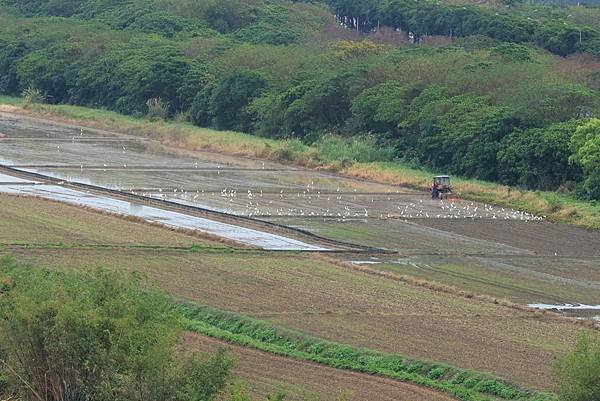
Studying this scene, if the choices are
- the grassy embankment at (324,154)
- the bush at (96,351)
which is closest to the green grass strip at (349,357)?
the bush at (96,351)

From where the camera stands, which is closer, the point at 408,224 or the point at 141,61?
the point at 408,224

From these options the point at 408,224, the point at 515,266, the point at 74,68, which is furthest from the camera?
the point at 74,68

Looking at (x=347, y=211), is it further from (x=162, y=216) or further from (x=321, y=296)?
(x=321, y=296)

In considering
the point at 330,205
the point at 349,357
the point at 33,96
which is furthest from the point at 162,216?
the point at 33,96

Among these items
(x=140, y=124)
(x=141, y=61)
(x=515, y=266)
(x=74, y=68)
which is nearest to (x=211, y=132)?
(x=140, y=124)

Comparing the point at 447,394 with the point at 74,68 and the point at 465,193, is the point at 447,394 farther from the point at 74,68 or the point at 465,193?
the point at 74,68

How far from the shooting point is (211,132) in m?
70.9

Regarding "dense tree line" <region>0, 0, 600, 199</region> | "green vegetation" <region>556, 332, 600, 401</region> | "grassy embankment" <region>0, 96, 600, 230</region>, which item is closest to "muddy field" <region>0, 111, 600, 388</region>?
"grassy embankment" <region>0, 96, 600, 230</region>

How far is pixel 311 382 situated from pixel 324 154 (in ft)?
124

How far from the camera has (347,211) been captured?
45.2 metres

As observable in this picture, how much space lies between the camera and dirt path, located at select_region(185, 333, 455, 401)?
73.0ft

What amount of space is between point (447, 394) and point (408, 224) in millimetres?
20495

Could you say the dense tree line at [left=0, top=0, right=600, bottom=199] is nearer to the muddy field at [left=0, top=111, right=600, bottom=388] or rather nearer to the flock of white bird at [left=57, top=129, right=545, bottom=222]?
the muddy field at [left=0, top=111, right=600, bottom=388]

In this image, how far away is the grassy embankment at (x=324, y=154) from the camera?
47031mm
